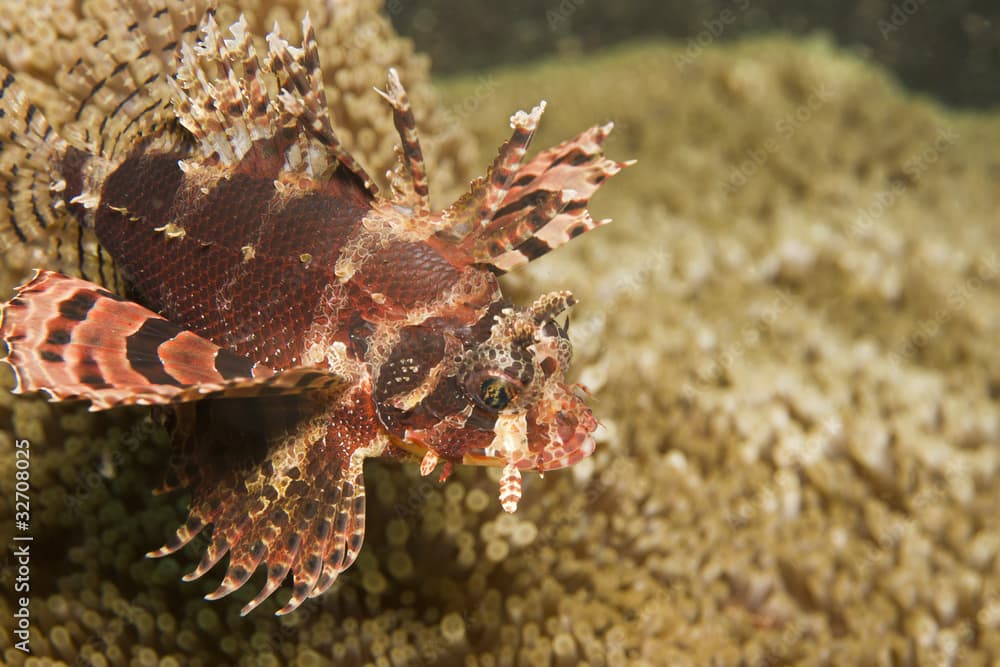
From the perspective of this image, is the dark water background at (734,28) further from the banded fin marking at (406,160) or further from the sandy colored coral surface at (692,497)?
the banded fin marking at (406,160)

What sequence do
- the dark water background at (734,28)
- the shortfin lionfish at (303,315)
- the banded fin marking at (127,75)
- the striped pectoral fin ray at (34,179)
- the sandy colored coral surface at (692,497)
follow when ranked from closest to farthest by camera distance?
the shortfin lionfish at (303,315)
the striped pectoral fin ray at (34,179)
the banded fin marking at (127,75)
the sandy colored coral surface at (692,497)
the dark water background at (734,28)

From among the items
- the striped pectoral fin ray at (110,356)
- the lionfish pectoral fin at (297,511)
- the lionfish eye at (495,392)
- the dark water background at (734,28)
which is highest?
the striped pectoral fin ray at (110,356)

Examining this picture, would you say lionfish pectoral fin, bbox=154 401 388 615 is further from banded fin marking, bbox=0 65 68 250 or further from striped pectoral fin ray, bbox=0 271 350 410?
banded fin marking, bbox=0 65 68 250

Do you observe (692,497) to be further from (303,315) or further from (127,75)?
(127,75)

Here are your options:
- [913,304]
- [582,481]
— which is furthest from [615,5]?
[582,481]

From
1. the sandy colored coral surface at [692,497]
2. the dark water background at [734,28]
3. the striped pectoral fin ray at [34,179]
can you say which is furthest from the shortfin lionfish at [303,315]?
the dark water background at [734,28]

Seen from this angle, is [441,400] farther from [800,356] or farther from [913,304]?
[913,304]

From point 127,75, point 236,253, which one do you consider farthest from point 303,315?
point 127,75

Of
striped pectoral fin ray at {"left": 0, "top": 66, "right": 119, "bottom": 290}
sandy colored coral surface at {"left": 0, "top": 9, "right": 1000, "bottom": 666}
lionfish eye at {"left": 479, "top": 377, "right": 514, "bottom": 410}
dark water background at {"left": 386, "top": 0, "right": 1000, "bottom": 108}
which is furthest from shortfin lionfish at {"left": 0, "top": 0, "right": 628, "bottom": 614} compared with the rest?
dark water background at {"left": 386, "top": 0, "right": 1000, "bottom": 108}
